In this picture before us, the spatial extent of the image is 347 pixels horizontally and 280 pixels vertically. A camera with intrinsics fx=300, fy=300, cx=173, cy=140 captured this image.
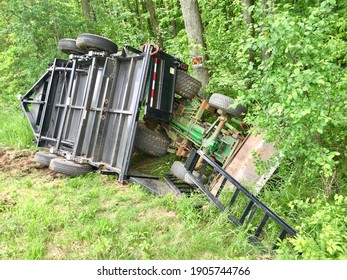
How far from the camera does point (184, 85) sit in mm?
4730

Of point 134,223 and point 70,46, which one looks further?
point 70,46

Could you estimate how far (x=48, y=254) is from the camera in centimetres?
268

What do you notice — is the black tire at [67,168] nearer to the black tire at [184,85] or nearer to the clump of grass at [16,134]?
the black tire at [184,85]

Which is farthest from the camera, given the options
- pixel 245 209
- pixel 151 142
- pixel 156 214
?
pixel 151 142

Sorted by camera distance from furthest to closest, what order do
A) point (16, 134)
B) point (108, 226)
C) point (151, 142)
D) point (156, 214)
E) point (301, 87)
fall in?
point (16, 134), point (151, 142), point (156, 214), point (108, 226), point (301, 87)

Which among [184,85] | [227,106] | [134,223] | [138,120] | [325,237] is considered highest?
[184,85]

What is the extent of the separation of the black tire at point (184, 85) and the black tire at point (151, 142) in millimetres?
757

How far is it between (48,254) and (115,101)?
238cm

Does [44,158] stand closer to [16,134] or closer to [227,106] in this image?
[16,134]

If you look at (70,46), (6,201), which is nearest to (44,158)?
(6,201)

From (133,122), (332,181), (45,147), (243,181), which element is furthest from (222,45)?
(45,147)

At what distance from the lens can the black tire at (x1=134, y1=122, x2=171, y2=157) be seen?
4500 millimetres

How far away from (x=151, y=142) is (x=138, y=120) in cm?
51

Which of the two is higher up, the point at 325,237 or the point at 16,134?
the point at 325,237
